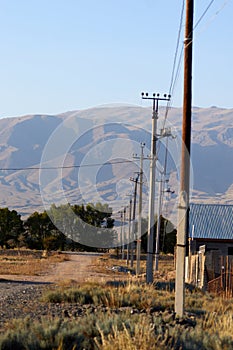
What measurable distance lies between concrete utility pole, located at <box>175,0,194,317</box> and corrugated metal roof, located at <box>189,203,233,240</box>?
32.8 m

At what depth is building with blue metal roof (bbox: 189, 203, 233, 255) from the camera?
172 feet

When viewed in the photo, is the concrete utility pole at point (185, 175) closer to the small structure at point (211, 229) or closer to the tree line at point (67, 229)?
the small structure at point (211, 229)

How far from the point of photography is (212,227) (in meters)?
53.8

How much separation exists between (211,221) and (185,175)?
36.3 meters

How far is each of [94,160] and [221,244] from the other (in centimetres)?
1102

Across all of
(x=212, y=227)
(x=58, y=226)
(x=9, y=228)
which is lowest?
(x=212, y=227)

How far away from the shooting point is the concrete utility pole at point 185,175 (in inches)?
715

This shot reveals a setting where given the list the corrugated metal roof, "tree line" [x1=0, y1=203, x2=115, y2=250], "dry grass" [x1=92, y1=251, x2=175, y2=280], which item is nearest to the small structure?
the corrugated metal roof

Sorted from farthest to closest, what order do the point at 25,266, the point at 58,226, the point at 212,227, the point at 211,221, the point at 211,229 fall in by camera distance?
the point at 58,226 → the point at 211,221 → the point at 212,227 → the point at 211,229 → the point at 25,266

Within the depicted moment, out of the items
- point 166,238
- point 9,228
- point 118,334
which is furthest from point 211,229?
point 9,228

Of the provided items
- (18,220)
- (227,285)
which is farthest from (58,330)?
(18,220)

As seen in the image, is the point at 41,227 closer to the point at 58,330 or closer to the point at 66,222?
the point at 66,222

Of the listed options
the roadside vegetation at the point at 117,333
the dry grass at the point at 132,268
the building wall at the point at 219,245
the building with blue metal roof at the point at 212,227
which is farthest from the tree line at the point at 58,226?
the roadside vegetation at the point at 117,333

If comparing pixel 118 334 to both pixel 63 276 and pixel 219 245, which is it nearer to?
pixel 63 276
